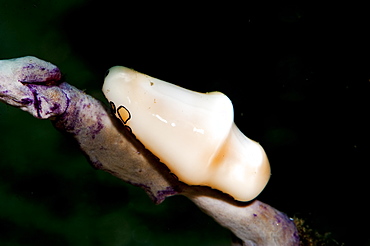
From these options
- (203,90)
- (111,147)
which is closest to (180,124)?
(111,147)

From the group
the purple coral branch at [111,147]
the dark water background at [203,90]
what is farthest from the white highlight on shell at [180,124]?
the dark water background at [203,90]

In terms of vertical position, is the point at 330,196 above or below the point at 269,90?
below

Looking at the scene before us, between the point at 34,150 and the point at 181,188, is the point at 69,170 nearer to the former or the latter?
the point at 34,150

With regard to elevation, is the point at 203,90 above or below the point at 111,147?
above

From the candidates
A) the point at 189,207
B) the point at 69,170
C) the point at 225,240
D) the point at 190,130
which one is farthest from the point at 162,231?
the point at 190,130

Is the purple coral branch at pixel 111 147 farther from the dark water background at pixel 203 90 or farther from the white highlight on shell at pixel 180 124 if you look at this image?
the dark water background at pixel 203 90

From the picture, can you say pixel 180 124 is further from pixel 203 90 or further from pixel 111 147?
pixel 203 90

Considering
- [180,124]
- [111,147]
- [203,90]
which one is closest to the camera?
[180,124]
